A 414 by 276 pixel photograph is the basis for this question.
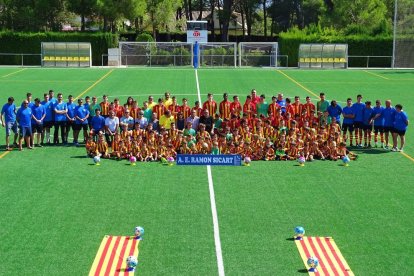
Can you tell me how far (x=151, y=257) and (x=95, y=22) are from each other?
55.2 meters

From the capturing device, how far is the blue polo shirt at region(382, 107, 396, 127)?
1861 centimetres

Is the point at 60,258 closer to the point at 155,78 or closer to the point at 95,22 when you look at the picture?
the point at 155,78

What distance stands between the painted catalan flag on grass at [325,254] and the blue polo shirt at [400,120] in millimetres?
8428

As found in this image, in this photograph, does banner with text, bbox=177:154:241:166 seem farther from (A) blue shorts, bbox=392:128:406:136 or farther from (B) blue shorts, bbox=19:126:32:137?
(A) blue shorts, bbox=392:128:406:136

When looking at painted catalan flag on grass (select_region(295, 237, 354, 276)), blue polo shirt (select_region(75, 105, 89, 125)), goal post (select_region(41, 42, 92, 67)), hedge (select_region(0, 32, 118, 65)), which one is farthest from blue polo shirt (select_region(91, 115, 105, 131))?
hedge (select_region(0, 32, 118, 65))

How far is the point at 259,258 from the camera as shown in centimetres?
1012

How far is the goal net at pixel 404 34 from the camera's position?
43.0m

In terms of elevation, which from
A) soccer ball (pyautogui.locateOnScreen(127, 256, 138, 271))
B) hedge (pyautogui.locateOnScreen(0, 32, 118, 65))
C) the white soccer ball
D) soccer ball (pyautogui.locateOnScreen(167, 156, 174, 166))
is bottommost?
soccer ball (pyautogui.locateOnScreen(127, 256, 138, 271))

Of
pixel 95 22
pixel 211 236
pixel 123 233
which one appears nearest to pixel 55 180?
pixel 123 233

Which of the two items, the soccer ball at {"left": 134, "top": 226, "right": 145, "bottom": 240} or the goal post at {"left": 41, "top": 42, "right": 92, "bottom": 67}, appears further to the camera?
the goal post at {"left": 41, "top": 42, "right": 92, "bottom": 67}

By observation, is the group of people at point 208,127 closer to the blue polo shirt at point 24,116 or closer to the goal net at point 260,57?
the blue polo shirt at point 24,116

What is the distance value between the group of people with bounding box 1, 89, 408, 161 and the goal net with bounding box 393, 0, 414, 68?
1020 inches

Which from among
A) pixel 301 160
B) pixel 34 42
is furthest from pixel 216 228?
pixel 34 42

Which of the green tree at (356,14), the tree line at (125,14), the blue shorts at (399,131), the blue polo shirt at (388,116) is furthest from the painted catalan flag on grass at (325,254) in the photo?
the green tree at (356,14)
